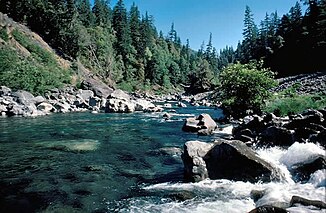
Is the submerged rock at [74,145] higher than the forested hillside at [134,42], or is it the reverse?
the forested hillside at [134,42]

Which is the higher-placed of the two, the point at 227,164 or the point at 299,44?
the point at 299,44

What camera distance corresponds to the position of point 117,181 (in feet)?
38.2

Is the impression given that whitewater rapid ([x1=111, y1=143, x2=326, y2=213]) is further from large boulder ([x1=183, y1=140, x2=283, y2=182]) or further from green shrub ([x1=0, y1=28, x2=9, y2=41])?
green shrub ([x1=0, y1=28, x2=9, y2=41])

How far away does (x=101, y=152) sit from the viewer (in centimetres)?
1633

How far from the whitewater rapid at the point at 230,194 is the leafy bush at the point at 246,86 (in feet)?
44.6

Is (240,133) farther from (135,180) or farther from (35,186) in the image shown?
(35,186)

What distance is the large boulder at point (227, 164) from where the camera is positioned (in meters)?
11.1

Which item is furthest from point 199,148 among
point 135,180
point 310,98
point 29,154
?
point 310,98

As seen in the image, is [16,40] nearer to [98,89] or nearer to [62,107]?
[98,89]

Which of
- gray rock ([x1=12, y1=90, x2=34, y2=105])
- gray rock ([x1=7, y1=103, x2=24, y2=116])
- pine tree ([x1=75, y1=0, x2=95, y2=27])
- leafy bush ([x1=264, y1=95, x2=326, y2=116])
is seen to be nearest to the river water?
leafy bush ([x1=264, y1=95, x2=326, y2=116])

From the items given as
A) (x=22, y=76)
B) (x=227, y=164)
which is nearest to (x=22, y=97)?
(x=22, y=76)

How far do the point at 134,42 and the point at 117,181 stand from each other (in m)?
97.2

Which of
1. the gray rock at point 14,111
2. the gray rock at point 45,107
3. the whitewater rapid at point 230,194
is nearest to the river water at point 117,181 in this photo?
the whitewater rapid at point 230,194

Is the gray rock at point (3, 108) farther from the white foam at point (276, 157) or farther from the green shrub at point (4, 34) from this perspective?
the white foam at point (276, 157)
